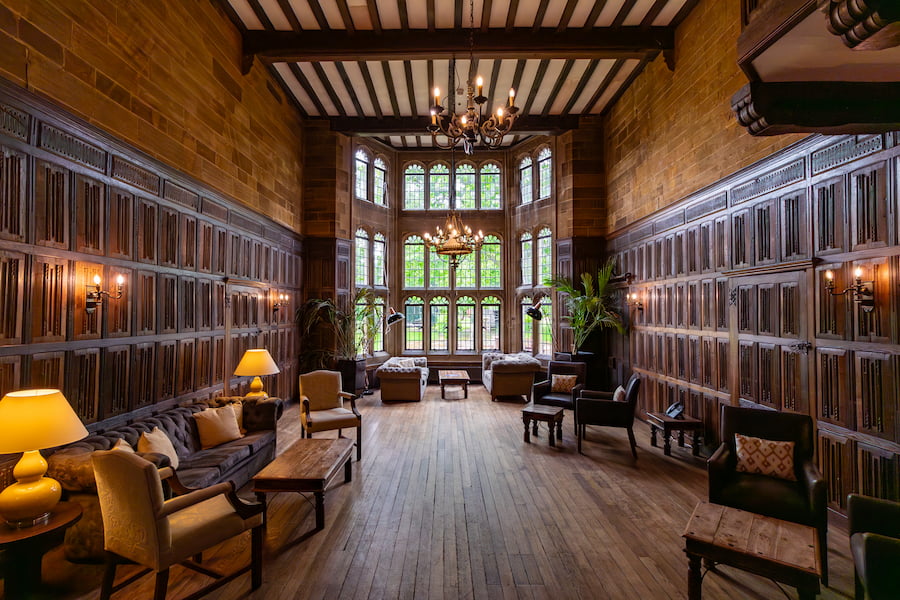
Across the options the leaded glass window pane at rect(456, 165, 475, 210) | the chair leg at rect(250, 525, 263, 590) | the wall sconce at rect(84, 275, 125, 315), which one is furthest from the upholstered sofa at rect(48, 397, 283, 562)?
the leaded glass window pane at rect(456, 165, 475, 210)

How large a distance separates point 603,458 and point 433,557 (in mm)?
2987

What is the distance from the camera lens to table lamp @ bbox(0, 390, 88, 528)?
2.28m

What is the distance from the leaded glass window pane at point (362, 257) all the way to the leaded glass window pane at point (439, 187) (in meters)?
2.22

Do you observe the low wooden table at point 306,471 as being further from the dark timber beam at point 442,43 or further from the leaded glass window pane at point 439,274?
the leaded glass window pane at point 439,274

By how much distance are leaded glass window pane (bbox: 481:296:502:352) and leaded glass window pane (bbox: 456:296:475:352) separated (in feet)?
0.93

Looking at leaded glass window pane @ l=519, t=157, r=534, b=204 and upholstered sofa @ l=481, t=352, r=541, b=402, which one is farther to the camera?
leaded glass window pane @ l=519, t=157, r=534, b=204

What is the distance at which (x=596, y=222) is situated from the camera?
9.05 m

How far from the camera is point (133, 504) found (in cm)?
240

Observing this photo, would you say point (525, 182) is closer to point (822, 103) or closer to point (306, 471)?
point (822, 103)

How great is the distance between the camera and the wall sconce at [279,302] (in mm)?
7627

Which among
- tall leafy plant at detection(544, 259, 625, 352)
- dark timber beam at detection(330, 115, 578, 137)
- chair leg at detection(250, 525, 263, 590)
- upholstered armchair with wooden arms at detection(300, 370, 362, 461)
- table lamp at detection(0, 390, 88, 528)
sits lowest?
chair leg at detection(250, 525, 263, 590)

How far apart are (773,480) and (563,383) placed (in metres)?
3.54

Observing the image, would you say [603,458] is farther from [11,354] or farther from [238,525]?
[11,354]

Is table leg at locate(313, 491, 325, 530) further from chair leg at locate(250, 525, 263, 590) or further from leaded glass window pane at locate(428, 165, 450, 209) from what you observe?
leaded glass window pane at locate(428, 165, 450, 209)
